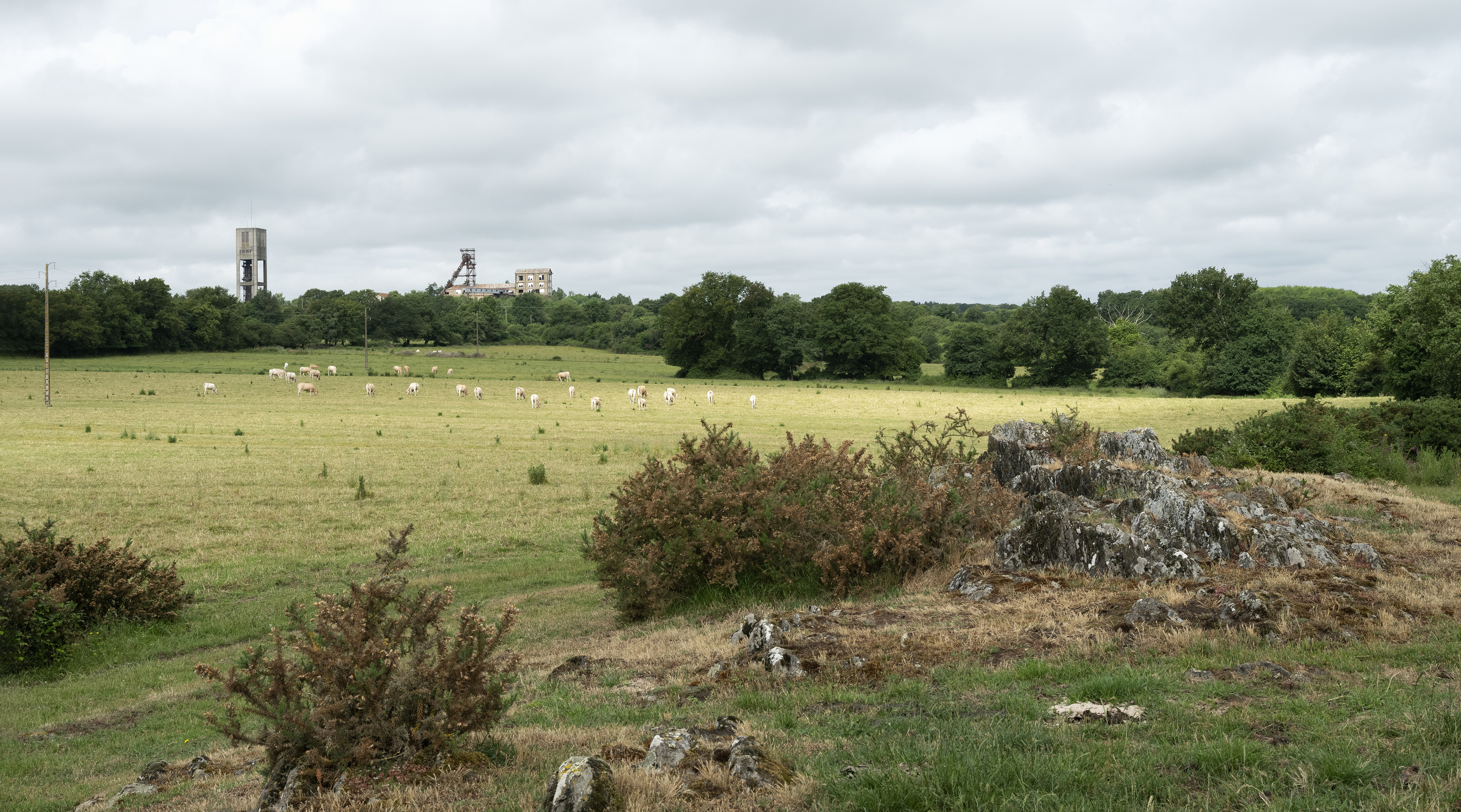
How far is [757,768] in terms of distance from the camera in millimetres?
4781

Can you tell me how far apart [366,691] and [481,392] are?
198 feet

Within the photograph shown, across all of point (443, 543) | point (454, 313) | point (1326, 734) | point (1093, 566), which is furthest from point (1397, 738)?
point (454, 313)

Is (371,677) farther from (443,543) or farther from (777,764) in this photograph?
(443,543)

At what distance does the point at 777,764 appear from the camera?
4867 mm

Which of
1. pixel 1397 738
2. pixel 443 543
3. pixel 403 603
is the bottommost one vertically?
pixel 443 543

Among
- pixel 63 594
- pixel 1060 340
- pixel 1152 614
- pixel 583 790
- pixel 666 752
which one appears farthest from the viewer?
pixel 1060 340

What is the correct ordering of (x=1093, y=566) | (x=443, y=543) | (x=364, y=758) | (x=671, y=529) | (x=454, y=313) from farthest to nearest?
(x=454, y=313) → (x=443, y=543) → (x=671, y=529) → (x=1093, y=566) → (x=364, y=758)

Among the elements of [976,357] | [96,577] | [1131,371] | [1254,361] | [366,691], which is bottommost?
[96,577]

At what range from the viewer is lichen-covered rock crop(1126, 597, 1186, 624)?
25.3 feet

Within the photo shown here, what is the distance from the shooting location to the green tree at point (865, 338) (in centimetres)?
10006

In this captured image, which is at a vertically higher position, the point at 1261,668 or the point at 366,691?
the point at 366,691

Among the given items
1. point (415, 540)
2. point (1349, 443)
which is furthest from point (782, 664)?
point (1349, 443)

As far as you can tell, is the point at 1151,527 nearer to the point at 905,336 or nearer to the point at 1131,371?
the point at 905,336

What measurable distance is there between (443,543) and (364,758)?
13.5 metres
